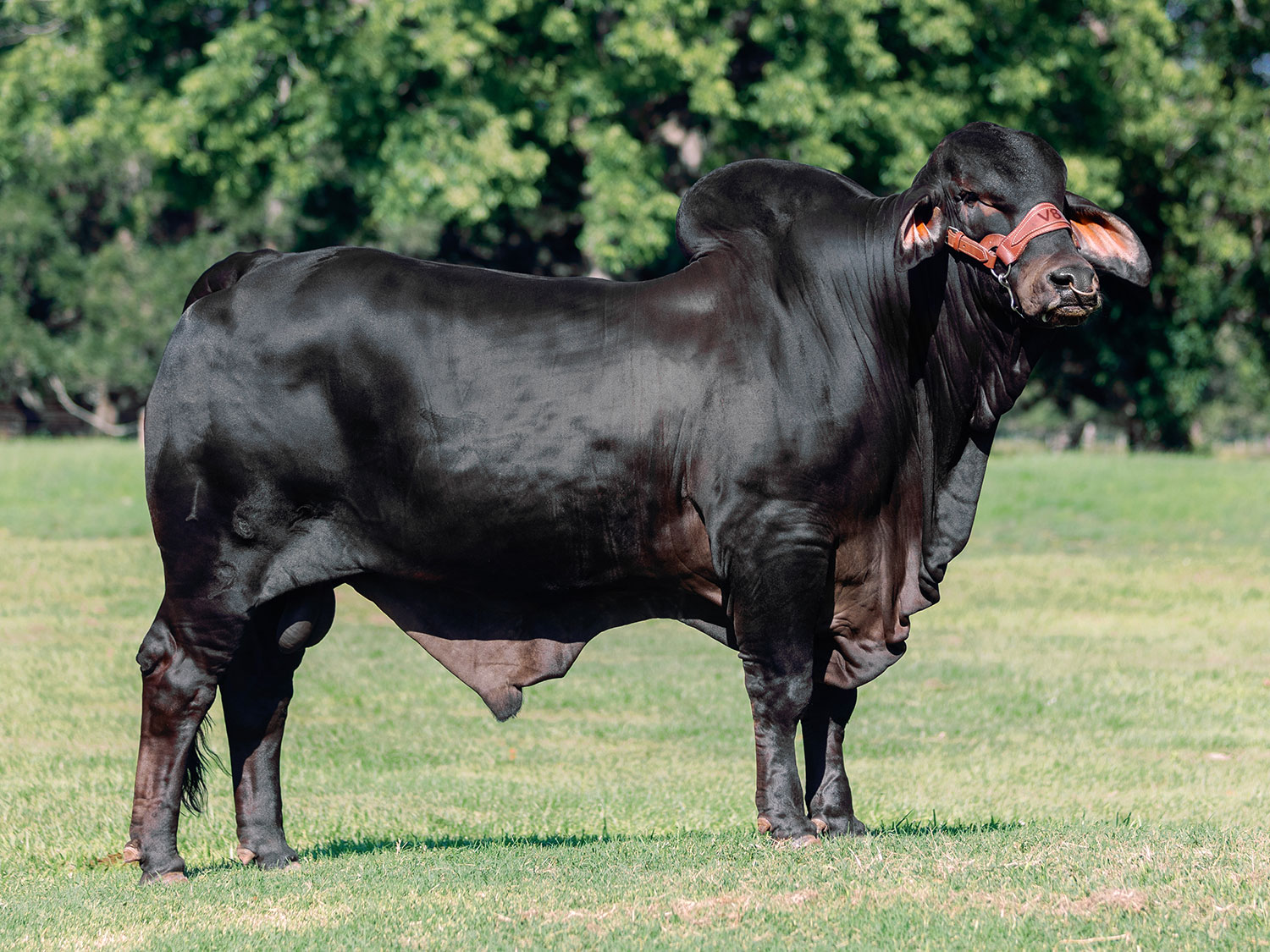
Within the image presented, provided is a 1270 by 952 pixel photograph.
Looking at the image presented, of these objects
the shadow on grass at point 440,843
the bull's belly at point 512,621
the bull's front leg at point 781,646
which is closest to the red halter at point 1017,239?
the bull's front leg at point 781,646

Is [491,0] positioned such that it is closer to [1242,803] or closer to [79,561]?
[79,561]

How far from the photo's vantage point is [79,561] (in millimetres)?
16094

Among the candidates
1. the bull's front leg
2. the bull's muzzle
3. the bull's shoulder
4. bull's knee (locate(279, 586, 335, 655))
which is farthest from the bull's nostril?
bull's knee (locate(279, 586, 335, 655))

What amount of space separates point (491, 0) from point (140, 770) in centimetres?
1595

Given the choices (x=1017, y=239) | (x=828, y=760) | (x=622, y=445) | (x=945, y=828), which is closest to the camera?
(x=1017, y=239)

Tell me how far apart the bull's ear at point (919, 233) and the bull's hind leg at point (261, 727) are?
7.50ft

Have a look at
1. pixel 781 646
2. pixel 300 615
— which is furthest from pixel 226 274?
pixel 781 646

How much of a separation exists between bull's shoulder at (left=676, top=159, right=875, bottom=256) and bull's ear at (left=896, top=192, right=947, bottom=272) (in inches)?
15.6

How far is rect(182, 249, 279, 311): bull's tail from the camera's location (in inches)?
212

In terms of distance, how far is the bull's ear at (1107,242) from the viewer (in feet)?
16.0

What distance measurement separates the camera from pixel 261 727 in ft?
17.9

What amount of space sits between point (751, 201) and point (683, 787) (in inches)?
→ 139

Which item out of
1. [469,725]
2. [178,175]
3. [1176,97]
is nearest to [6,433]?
[178,175]

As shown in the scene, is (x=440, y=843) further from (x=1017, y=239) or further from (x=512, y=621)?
(x=1017, y=239)
